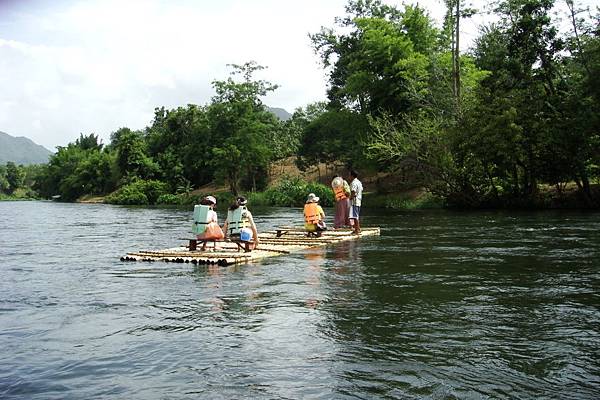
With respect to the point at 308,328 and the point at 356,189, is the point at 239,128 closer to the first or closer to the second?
the point at 356,189

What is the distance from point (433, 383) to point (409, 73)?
41.5m

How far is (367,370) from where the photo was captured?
632 centimetres

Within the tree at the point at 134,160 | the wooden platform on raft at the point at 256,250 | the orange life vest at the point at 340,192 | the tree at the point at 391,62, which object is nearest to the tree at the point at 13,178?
the tree at the point at 134,160

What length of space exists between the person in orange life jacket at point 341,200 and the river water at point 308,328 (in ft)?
16.9

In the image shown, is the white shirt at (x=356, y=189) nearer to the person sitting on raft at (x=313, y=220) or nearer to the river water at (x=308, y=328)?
the person sitting on raft at (x=313, y=220)

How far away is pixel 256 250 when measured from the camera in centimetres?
1609

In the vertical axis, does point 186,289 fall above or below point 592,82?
below

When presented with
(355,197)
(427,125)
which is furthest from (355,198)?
(427,125)

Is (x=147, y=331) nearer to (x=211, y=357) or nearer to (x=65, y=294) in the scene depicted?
(x=211, y=357)

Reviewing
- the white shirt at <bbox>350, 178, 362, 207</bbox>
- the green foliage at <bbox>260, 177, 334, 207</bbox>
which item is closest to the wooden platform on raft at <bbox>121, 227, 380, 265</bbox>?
the white shirt at <bbox>350, 178, 362, 207</bbox>

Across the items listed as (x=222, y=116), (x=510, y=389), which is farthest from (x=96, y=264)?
(x=222, y=116)

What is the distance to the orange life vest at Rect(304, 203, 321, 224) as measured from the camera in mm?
19641

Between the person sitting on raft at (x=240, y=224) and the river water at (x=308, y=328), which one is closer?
the river water at (x=308, y=328)

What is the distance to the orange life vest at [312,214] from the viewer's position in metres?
19.6
